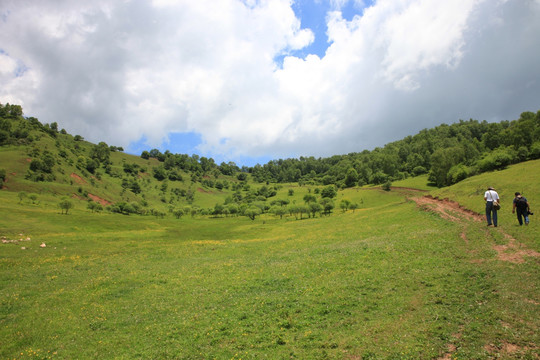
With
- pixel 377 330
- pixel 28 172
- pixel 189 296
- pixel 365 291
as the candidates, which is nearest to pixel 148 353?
pixel 189 296

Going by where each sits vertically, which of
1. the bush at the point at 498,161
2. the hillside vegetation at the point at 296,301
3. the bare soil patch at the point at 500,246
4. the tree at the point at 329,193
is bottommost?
the hillside vegetation at the point at 296,301

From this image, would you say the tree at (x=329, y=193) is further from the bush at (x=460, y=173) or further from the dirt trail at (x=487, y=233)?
the dirt trail at (x=487, y=233)

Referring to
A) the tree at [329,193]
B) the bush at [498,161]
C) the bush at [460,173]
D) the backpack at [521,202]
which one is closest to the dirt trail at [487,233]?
the backpack at [521,202]

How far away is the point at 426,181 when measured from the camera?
13825 cm

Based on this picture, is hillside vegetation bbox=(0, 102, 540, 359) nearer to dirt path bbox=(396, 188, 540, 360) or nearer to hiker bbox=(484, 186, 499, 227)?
dirt path bbox=(396, 188, 540, 360)

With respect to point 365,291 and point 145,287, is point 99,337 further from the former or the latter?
point 365,291

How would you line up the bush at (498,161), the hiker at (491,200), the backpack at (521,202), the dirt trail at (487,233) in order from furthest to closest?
the bush at (498,161), the hiker at (491,200), the backpack at (521,202), the dirt trail at (487,233)

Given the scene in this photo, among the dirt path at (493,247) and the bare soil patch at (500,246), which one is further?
the bare soil patch at (500,246)

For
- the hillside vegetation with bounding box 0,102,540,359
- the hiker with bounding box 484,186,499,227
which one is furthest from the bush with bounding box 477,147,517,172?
the hiker with bounding box 484,186,499,227

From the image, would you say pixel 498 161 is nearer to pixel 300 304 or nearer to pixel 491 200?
pixel 491 200

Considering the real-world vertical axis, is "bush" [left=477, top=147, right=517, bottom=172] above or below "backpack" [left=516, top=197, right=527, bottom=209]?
above

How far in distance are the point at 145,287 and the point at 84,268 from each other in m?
12.5

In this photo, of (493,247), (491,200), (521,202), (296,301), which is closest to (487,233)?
(491,200)

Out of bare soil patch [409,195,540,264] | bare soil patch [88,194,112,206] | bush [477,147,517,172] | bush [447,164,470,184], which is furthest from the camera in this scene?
bare soil patch [88,194,112,206]
